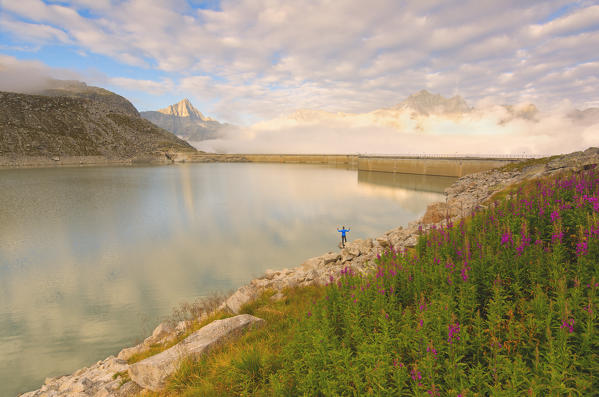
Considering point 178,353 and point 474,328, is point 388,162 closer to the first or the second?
point 178,353

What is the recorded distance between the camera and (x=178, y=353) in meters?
6.96

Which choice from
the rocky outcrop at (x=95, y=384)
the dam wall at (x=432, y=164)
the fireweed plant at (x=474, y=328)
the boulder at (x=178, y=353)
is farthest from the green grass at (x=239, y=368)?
the dam wall at (x=432, y=164)

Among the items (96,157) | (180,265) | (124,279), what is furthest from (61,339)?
(96,157)

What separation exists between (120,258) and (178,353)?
19412 millimetres

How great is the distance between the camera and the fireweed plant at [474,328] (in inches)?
150

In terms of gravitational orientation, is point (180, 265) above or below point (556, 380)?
below

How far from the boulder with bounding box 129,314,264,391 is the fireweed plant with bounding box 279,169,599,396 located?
226 cm

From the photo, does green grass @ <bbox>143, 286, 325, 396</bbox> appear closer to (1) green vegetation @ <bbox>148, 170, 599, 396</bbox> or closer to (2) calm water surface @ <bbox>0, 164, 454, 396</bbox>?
(1) green vegetation @ <bbox>148, 170, 599, 396</bbox>

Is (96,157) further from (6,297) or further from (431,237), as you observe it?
(431,237)

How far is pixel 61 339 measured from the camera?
517 inches

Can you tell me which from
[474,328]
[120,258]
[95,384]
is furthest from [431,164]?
[95,384]

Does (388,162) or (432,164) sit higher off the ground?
(388,162)

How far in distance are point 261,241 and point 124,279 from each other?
37.2 feet

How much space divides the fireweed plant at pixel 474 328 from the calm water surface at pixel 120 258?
37.1ft
